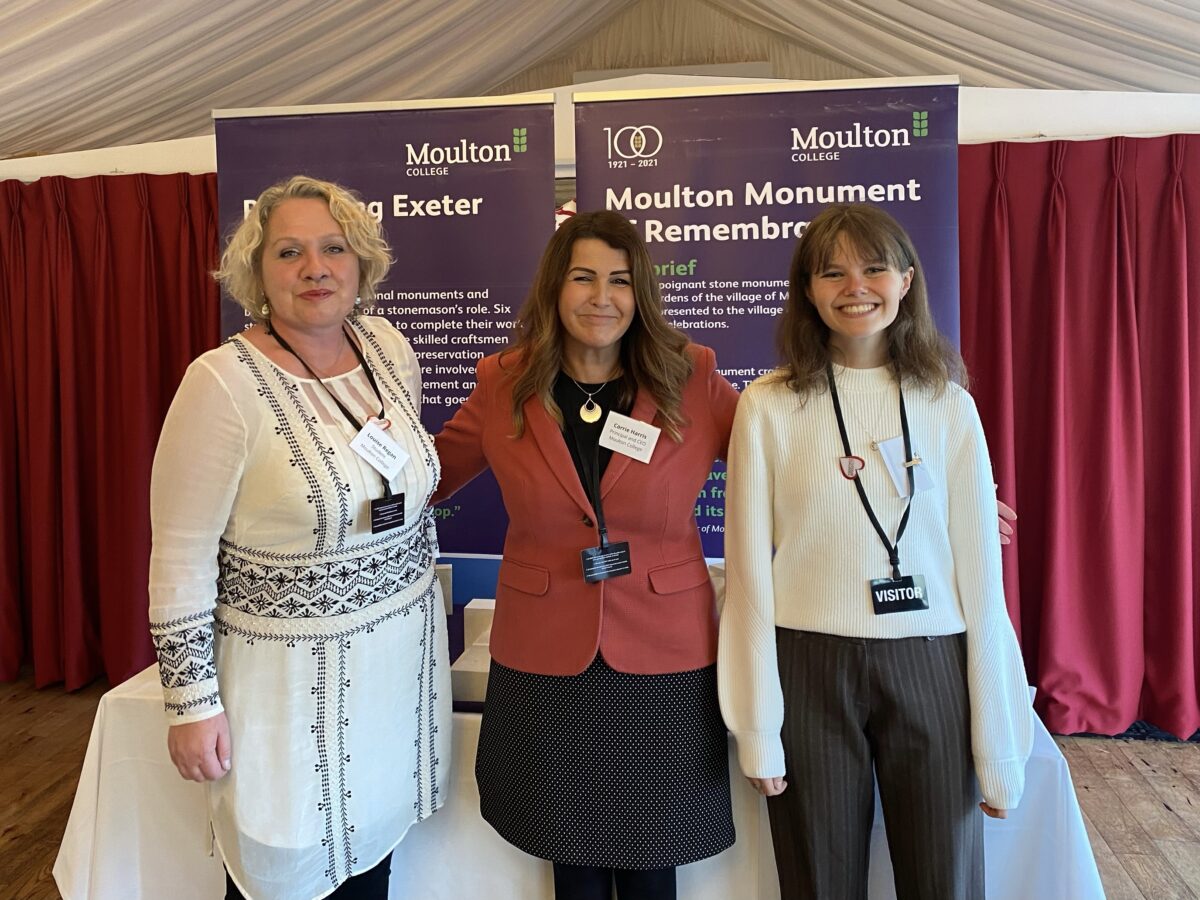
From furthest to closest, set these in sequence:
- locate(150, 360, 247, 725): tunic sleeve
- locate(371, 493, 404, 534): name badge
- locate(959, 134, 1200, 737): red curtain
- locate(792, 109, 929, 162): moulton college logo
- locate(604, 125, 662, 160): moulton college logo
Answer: locate(959, 134, 1200, 737): red curtain, locate(604, 125, 662, 160): moulton college logo, locate(792, 109, 929, 162): moulton college logo, locate(371, 493, 404, 534): name badge, locate(150, 360, 247, 725): tunic sleeve

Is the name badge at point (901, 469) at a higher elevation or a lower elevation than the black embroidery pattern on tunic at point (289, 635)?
higher

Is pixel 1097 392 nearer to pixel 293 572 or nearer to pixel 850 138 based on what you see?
pixel 850 138

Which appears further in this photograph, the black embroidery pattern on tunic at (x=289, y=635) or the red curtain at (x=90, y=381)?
the red curtain at (x=90, y=381)

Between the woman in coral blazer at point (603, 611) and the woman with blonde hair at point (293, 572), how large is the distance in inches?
8.0

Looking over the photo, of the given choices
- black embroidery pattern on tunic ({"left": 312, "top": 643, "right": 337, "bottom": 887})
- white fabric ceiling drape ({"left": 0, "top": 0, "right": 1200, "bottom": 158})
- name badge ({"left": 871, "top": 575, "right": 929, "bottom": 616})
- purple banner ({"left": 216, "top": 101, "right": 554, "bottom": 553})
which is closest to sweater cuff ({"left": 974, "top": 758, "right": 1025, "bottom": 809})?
name badge ({"left": 871, "top": 575, "right": 929, "bottom": 616})

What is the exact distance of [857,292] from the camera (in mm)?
1292

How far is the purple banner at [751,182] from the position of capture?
2.55 m

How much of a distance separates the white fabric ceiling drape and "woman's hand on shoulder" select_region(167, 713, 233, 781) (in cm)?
249

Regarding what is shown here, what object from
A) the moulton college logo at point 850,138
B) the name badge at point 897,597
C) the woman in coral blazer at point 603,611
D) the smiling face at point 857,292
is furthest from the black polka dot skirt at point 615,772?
the moulton college logo at point 850,138

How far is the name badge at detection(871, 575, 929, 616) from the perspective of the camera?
127 centimetres

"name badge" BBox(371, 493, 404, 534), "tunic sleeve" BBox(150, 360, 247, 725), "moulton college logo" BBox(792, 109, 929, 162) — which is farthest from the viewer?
"moulton college logo" BBox(792, 109, 929, 162)

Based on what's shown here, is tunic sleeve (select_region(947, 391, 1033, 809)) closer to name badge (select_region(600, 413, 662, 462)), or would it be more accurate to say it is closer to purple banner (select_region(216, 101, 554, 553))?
name badge (select_region(600, 413, 662, 462))

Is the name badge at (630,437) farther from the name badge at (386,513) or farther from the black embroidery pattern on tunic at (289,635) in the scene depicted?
the black embroidery pattern on tunic at (289,635)

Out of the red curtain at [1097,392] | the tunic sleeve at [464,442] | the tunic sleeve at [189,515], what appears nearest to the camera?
the tunic sleeve at [189,515]
